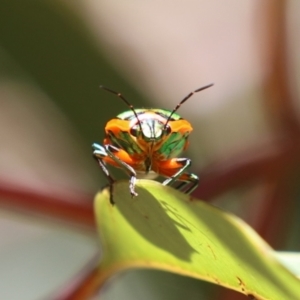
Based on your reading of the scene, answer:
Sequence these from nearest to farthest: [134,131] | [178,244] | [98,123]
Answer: [178,244] < [134,131] < [98,123]

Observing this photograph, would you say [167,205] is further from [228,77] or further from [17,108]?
[228,77]

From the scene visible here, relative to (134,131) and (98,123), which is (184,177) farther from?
(98,123)

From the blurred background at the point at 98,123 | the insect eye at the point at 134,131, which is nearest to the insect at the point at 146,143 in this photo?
the insect eye at the point at 134,131

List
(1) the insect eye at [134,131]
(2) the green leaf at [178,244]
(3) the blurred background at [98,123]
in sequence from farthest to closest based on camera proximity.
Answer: (3) the blurred background at [98,123] < (1) the insect eye at [134,131] < (2) the green leaf at [178,244]

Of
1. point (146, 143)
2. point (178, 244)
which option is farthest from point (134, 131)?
point (178, 244)

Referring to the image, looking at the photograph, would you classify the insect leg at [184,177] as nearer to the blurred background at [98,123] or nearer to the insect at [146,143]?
the insect at [146,143]

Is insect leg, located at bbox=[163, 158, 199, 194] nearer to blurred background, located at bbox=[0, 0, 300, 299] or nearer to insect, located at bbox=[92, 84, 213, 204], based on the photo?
insect, located at bbox=[92, 84, 213, 204]
